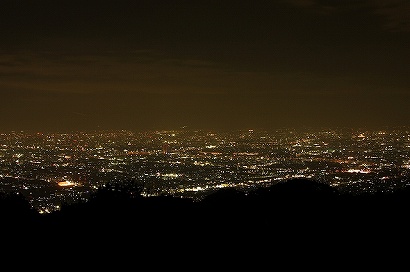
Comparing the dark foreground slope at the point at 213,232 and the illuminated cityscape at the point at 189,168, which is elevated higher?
the dark foreground slope at the point at 213,232

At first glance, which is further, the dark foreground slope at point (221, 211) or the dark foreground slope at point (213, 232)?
the dark foreground slope at point (221, 211)

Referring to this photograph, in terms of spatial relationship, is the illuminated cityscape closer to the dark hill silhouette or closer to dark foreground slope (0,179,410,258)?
the dark hill silhouette

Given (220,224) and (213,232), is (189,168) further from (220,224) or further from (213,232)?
(213,232)

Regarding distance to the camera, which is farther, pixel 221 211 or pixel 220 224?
pixel 221 211

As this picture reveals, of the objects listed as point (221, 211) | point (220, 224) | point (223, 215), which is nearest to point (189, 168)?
point (221, 211)

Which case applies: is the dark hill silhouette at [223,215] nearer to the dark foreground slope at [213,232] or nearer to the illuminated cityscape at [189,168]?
the dark foreground slope at [213,232]

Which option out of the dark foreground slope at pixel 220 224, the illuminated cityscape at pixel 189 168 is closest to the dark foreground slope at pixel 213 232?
the dark foreground slope at pixel 220 224

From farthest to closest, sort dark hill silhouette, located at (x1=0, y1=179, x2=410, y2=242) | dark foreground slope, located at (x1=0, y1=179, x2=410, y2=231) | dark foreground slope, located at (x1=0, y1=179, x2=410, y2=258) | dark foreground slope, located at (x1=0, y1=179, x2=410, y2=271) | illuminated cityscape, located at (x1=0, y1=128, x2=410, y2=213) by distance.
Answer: illuminated cityscape, located at (x1=0, y1=128, x2=410, y2=213) → dark foreground slope, located at (x1=0, y1=179, x2=410, y2=231) → dark hill silhouette, located at (x1=0, y1=179, x2=410, y2=242) → dark foreground slope, located at (x1=0, y1=179, x2=410, y2=258) → dark foreground slope, located at (x1=0, y1=179, x2=410, y2=271)

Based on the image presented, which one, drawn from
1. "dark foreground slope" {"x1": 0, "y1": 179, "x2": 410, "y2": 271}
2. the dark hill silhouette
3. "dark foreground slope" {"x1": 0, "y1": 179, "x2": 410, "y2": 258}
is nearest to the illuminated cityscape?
the dark hill silhouette

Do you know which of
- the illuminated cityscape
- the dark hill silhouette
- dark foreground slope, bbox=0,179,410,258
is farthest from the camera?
the illuminated cityscape

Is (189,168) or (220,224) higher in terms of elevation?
(220,224)

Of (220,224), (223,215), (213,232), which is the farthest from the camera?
(223,215)
